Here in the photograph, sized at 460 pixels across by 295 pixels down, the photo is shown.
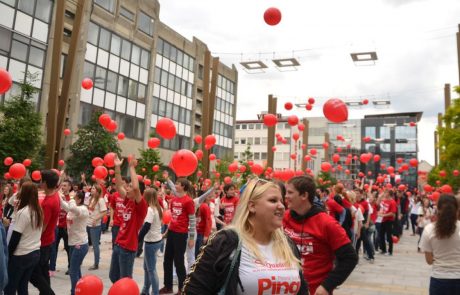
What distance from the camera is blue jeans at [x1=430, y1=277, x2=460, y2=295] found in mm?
4059

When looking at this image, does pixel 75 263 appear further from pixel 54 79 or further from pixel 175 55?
pixel 175 55

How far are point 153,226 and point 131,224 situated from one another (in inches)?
62.3

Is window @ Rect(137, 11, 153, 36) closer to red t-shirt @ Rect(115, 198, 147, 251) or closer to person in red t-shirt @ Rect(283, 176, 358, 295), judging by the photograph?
red t-shirt @ Rect(115, 198, 147, 251)

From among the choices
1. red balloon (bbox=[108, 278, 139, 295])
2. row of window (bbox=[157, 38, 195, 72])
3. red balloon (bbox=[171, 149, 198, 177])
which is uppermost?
row of window (bbox=[157, 38, 195, 72])

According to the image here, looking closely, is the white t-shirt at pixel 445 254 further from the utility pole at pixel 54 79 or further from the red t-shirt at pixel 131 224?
the utility pole at pixel 54 79

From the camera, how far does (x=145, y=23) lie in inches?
1479

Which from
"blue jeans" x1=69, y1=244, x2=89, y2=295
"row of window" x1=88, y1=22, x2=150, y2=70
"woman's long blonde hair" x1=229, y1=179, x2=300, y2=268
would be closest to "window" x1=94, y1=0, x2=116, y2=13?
"row of window" x1=88, y1=22, x2=150, y2=70

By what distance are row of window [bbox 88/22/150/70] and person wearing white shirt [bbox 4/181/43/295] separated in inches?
1139

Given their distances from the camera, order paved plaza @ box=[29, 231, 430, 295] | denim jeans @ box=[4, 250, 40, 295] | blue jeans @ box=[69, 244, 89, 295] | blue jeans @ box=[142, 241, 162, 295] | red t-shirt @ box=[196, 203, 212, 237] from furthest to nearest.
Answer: red t-shirt @ box=[196, 203, 212, 237] → paved plaza @ box=[29, 231, 430, 295] → blue jeans @ box=[142, 241, 162, 295] → blue jeans @ box=[69, 244, 89, 295] → denim jeans @ box=[4, 250, 40, 295]

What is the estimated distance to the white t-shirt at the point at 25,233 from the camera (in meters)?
4.56

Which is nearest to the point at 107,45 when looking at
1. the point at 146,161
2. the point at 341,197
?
the point at 146,161

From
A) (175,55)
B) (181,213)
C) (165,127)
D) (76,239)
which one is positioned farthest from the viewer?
(175,55)

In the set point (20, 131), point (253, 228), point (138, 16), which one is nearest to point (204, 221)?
point (253, 228)

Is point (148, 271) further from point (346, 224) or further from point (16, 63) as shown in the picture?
point (16, 63)
